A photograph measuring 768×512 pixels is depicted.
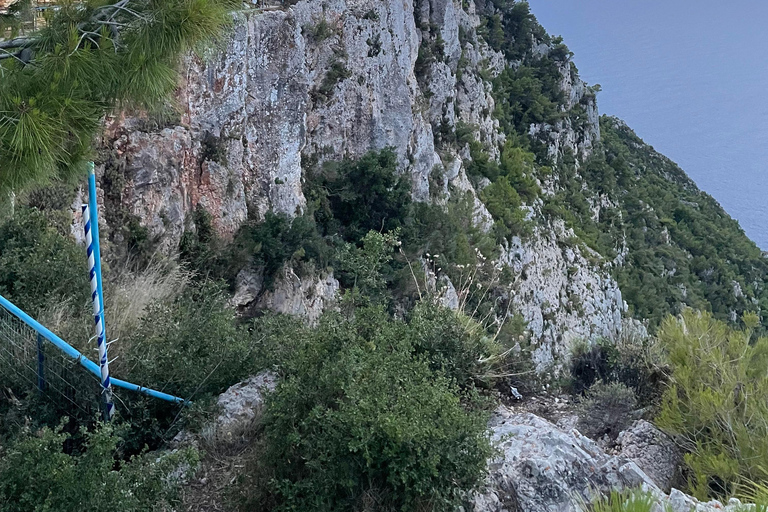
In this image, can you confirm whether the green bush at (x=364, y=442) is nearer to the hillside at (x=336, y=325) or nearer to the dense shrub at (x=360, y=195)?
the hillside at (x=336, y=325)

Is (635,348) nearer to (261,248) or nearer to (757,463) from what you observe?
(757,463)

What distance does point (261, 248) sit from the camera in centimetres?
920

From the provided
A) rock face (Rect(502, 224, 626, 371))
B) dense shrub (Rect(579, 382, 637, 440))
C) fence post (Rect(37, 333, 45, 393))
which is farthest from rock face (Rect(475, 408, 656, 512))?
rock face (Rect(502, 224, 626, 371))

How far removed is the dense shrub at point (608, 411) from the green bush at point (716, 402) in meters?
0.23

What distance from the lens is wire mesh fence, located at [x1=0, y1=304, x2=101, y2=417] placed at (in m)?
3.05

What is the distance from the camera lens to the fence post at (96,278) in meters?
2.77

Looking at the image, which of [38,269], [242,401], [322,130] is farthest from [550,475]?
[322,130]

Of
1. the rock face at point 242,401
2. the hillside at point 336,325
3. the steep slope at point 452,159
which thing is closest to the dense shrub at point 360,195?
the hillside at point 336,325

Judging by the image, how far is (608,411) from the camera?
373 centimetres

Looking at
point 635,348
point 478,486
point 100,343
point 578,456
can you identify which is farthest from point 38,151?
point 635,348

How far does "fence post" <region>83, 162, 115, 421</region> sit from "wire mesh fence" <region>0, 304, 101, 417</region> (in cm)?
15

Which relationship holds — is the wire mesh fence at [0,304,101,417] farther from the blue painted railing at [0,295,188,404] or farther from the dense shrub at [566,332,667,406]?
the dense shrub at [566,332,667,406]

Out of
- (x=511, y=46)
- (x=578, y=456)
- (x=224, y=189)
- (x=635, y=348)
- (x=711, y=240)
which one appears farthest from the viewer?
(x=711, y=240)

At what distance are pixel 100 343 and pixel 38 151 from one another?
99 centimetres
